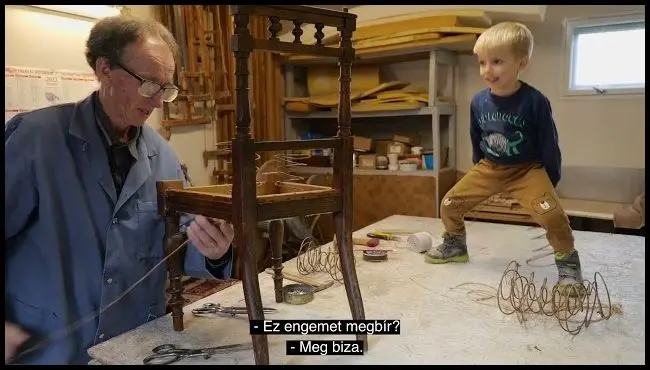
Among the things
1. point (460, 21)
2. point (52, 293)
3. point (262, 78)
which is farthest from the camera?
point (262, 78)

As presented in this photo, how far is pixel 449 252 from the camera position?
175 centimetres

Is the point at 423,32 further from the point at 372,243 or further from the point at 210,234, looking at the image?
the point at 210,234

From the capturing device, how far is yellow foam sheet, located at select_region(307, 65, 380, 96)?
3408 millimetres

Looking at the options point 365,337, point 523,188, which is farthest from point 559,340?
point 523,188

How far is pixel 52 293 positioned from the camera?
3.92 feet

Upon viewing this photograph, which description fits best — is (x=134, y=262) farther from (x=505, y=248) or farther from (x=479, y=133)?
(x=505, y=248)

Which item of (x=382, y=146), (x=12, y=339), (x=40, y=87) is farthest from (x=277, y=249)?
(x=382, y=146)

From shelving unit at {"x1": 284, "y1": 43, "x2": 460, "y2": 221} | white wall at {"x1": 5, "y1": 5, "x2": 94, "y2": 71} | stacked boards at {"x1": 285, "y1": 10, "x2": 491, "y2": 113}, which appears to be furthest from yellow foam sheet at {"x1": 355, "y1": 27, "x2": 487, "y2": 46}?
white wall at {"x1": 5, "y1": 5, "x2": 94, "y2": 71}

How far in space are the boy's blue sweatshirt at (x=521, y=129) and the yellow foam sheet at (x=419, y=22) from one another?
1411 millimetres

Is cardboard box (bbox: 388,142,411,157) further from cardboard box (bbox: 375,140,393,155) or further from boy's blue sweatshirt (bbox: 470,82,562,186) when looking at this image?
boy's blue sweatshirt (bbox: 470,82,562,186)

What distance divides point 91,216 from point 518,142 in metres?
1.23

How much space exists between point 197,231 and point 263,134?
2.33m

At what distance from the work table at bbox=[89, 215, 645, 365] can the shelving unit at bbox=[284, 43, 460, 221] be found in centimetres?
143
